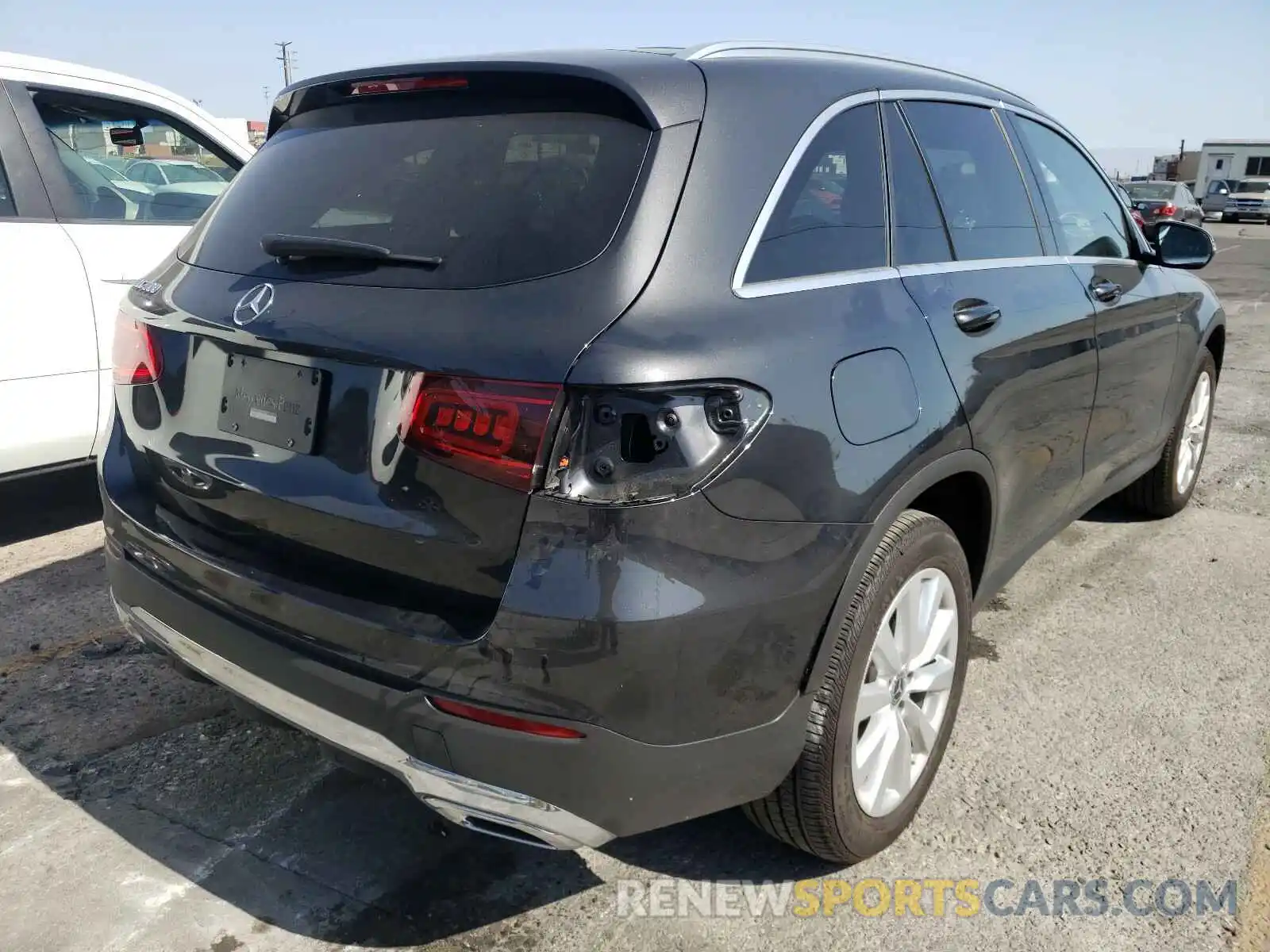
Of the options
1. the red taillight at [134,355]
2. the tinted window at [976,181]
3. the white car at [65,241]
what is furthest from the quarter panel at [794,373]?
the white car at [65,241]

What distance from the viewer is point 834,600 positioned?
78.4 inches

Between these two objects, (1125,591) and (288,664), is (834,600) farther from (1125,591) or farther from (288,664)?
(1125,591)

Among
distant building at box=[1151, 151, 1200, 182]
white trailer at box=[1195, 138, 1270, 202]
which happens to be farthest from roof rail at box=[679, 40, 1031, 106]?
distant building at box=[1151, 151, 1200, 182]

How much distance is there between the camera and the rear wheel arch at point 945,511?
2002 millimetres

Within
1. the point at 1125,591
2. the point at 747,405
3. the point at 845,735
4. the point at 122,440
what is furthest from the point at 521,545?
the point at 1125,591

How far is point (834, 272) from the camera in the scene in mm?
2135

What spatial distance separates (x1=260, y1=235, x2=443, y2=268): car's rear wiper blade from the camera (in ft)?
6.41

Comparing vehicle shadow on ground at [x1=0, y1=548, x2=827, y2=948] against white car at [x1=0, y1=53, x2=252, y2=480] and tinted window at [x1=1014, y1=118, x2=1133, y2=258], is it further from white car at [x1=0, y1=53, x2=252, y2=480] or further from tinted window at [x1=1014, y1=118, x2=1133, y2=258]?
tinted window at [x1=1014, y1=118, x2=1133, y2=258]

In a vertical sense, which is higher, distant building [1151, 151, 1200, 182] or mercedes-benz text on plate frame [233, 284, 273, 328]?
mercedes-benz text on plate frame [233, 284, 273, 328]

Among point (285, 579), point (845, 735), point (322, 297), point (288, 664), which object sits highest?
point (322, 297)

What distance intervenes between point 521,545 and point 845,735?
84 cm

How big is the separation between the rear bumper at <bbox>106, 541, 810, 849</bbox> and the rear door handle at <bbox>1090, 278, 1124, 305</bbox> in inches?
77.0

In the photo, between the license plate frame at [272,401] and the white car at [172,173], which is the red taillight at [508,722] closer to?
the license plate frame at [272,401]

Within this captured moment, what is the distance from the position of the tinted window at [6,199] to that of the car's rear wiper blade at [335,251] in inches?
96.1
